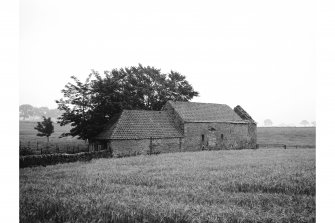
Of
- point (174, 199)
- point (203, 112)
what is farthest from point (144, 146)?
point (174, 199)

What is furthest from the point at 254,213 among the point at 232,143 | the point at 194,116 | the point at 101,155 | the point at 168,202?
the point at 232,143

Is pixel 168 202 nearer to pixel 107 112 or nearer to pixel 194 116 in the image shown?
pixel 107 112

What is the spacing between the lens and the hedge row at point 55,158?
13.8m

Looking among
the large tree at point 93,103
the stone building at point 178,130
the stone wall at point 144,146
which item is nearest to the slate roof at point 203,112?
the stone building at point 178,130

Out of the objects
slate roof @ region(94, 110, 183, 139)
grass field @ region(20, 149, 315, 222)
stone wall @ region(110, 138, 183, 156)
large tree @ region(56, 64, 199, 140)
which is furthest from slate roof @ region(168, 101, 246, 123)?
grass field @ region(20, 149, 315, 222)

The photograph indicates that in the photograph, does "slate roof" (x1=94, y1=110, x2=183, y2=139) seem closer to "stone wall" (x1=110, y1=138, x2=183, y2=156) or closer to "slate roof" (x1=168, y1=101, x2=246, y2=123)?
"stone wall" (x1=110, y1=138, x2=183, y2=156)

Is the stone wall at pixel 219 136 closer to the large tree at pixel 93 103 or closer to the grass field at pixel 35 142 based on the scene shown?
the large tree at pixel 93 103

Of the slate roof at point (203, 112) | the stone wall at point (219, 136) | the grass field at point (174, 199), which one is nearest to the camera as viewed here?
the grass field at point (174, 199)

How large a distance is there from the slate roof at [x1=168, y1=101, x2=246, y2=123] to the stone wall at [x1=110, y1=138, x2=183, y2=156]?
9.62 ft

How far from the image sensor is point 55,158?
16172 mm

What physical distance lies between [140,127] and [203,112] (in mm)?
8517

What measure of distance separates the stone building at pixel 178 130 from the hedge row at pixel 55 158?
2223 mm

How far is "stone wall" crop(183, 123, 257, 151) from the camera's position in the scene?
27.9 m

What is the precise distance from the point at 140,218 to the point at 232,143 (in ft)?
85.4
